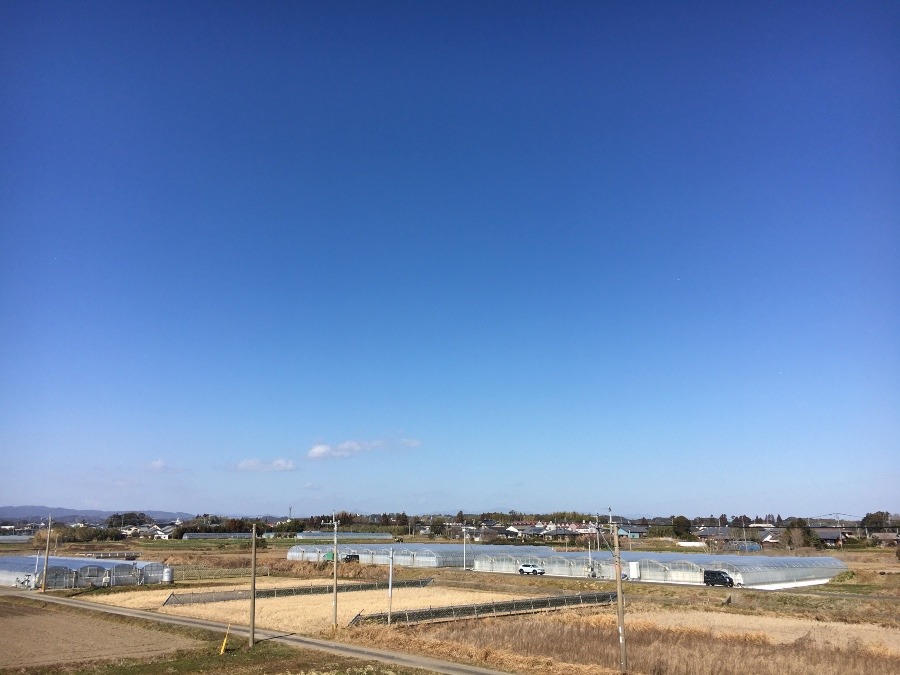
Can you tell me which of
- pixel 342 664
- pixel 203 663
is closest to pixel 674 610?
pixel 342 664

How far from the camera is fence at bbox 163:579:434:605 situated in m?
53.3

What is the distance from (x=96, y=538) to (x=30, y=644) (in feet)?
496

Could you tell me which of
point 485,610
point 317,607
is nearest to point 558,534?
point 317,607

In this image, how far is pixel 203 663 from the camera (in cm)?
3053

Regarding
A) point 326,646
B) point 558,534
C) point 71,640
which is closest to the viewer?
point 326,646

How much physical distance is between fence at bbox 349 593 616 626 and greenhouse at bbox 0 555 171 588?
40.3 m

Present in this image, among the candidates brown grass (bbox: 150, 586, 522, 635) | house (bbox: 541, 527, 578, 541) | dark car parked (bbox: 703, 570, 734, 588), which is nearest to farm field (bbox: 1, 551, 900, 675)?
brown grass (bbox: 150, 586, 522, 635)

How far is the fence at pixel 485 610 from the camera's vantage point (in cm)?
4106

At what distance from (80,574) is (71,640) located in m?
35.1

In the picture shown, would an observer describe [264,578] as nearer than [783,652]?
No

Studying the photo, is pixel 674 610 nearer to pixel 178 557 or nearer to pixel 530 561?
pixel 530 561

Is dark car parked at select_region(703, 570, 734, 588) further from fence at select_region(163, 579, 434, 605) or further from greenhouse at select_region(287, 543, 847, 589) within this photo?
fence at select_region(163, 579, 434, 605)

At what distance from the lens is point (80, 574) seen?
2689 inches

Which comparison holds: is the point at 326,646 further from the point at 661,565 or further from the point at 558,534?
the point at 558,534
